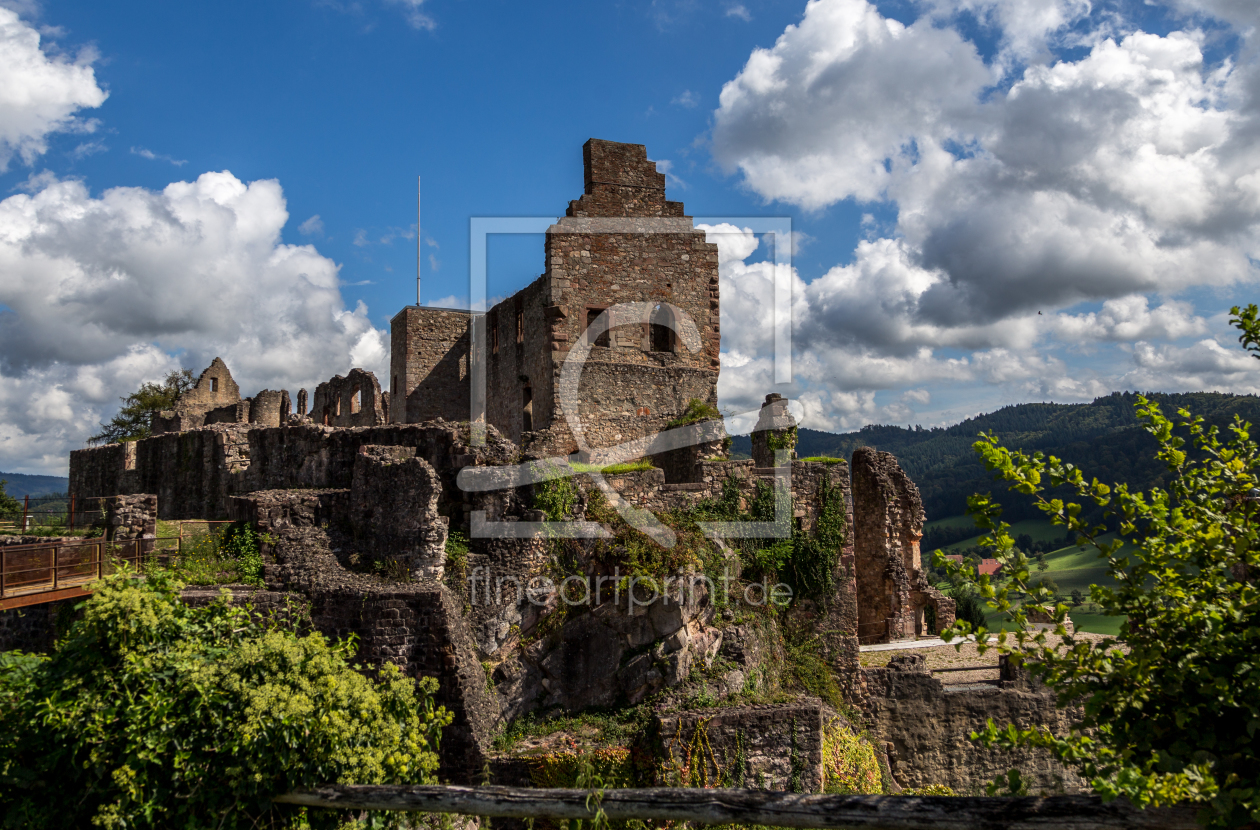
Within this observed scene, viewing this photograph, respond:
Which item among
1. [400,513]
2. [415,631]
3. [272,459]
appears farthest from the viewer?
[272,459]

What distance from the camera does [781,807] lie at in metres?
4.96

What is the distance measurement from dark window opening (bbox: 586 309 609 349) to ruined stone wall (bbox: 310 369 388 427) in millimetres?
10106

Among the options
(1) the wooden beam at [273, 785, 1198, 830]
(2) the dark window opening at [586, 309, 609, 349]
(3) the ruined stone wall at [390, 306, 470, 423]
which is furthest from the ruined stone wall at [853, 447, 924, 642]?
(1) the wooden beam at [273, 785, 1198, 830]

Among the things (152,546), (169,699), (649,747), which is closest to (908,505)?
(649,747)

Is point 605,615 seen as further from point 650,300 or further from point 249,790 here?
point 650,300

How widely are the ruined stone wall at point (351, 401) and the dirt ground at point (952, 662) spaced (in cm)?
1783

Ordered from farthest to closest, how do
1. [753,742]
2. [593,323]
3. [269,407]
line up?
[269,407] < [593,323] < [753,742]

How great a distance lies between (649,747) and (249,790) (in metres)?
Answer: 6.56

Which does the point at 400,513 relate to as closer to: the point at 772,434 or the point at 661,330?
the point at 772,434

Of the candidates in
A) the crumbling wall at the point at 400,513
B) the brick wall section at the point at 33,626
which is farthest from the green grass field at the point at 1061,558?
the brick wall section at the point at 33,626

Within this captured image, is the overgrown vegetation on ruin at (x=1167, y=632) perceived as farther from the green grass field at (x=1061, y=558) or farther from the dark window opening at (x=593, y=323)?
the green grass field at (x=1061, y=558)

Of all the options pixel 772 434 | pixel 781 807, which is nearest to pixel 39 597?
pixel 781 807

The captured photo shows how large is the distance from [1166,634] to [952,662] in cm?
1493

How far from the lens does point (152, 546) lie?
12.2m
